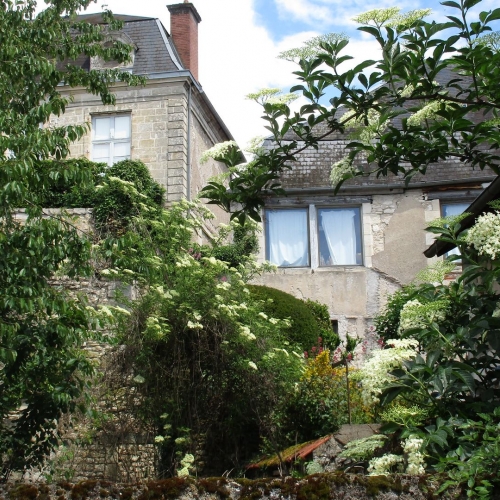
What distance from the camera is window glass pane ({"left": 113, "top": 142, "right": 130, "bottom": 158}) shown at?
1653cm

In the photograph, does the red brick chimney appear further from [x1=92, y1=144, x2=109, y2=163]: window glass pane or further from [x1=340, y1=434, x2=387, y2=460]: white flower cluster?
[x1=340, y1=434, x2=387, y2=460]: white flower cluster

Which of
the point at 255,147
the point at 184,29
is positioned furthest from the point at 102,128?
the point at 255,147

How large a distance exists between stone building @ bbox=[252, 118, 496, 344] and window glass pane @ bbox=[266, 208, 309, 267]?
0.06ft

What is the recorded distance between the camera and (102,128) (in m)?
16.8

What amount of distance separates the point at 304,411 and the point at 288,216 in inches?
271

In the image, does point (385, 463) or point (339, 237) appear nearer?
point (385, 463)

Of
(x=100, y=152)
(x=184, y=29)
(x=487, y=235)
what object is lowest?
(x=487, y=235)

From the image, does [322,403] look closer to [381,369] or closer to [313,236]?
[381,369]

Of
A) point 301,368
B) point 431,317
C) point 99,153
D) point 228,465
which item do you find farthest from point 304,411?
point 99,153

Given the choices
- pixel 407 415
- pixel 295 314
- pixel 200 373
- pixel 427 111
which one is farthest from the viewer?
pixel 295 314

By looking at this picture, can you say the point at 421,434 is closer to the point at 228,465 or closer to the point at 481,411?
the point at 481,411

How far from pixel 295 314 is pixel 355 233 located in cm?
304

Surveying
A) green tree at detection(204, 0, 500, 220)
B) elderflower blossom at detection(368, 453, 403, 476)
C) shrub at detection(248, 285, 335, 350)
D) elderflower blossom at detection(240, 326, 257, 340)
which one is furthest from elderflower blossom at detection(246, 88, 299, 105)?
shrub at detection(248, 285, 335, 350)

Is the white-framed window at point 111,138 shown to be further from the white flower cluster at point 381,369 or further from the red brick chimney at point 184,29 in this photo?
the white flower cluster at point 381,369
